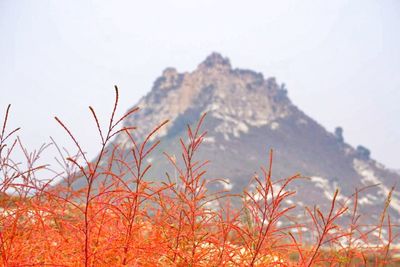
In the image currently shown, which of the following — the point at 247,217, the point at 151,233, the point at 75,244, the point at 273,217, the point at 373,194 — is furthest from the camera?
the point at 373,194

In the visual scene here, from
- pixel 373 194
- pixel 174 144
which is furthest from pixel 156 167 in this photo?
pixel 373 194

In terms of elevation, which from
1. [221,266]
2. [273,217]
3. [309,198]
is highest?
[309,198]

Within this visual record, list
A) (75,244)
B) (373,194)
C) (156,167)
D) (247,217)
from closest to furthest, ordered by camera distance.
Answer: (75,244)
(247,217)
(156,167)
(373,194)

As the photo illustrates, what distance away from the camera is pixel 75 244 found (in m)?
3.41

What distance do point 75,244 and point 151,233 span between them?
0.84 metres

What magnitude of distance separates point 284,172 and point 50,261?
600 feet

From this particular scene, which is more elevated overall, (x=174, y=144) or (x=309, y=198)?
(x=174, y=144)

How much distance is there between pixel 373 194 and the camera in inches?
7648

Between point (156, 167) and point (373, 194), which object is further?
point (373, 194)

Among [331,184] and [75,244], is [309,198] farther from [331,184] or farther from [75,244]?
[75,244]

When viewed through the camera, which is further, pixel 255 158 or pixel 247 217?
pixel 255 158

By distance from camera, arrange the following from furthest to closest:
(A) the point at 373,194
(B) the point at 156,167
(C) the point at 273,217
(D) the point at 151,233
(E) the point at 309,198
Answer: (A) the point at 373,194
(B) the point at 156,167
(E) the point at 309,198
(D) the point at 151,233
(C) the point at 273,217

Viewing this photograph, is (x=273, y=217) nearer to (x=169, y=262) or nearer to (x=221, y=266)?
(x=221, y=266)

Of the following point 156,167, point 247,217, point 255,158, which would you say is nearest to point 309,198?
point 255,158
